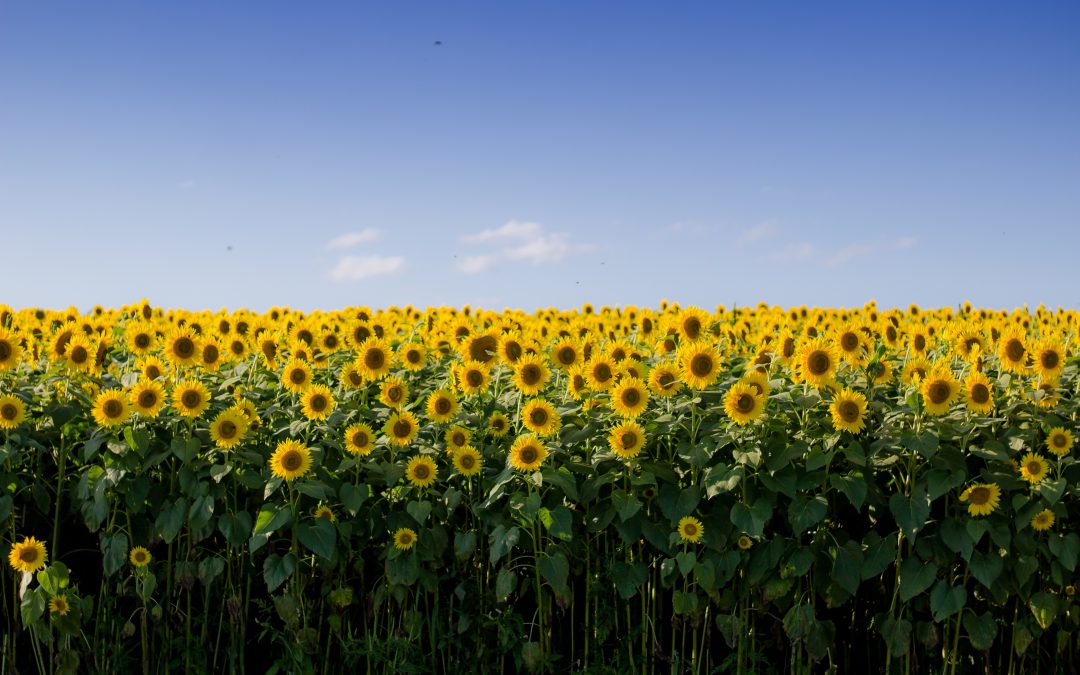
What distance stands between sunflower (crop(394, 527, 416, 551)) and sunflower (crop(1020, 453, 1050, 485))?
9.41 feet

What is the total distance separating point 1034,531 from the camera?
497cm

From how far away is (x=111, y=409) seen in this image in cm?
515

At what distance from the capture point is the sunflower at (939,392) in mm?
4824

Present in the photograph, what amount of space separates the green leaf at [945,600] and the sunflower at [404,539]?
2.43 m

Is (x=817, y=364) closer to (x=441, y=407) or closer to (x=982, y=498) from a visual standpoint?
(x=982, y=498)

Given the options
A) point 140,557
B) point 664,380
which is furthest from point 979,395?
point 140,557

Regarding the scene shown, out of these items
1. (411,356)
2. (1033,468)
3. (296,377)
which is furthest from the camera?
(411,356)

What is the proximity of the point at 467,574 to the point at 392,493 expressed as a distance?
22.1 inches

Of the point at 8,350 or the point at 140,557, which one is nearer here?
the point at 140,557

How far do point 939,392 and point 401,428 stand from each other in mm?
2548

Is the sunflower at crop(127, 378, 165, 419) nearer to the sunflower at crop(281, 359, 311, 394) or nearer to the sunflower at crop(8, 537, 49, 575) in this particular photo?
the sunflower at crop(281, 359, 311, 394)

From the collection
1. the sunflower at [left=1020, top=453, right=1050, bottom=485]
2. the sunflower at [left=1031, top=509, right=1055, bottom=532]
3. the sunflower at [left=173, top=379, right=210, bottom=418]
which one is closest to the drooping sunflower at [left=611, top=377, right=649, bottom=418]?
the sunflower at [left=1020, top=453, right=1050, bottom=485]

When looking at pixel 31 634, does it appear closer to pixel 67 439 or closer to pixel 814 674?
pixel 67 439

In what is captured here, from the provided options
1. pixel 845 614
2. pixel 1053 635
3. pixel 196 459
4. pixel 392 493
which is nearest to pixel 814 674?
pixel 845 614
